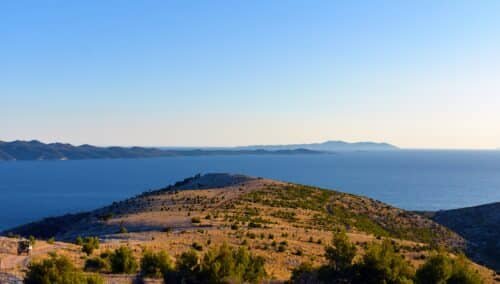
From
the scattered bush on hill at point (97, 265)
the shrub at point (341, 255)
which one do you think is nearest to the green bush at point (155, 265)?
the scattered bush on hill at point (97, 265)

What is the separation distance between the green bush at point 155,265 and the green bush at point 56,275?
3635 mm

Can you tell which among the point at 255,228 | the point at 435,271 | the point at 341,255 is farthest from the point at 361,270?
the point at 255,228

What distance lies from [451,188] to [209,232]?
16105 centimetres

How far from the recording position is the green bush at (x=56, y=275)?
15.9 meters

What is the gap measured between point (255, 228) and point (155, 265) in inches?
723

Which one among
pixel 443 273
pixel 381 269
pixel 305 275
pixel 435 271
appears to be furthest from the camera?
pixel 305 275

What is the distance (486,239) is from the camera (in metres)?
59.9

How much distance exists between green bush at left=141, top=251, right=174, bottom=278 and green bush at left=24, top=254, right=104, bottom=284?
363cm

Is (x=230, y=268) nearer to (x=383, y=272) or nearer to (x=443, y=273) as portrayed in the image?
(x=383, y=272)

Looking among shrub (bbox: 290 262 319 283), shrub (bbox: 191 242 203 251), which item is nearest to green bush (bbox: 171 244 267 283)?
shrub (bbox: 290 262 319 283)

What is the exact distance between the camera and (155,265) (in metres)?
20.8

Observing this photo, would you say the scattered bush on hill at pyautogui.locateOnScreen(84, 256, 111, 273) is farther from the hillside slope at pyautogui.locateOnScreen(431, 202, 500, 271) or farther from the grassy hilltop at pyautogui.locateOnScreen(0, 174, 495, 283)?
the hillside slope at pyautogui.locateOnScreen(431, 202, 500, 271)

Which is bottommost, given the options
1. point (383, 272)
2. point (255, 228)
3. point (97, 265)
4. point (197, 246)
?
point (255, 228)

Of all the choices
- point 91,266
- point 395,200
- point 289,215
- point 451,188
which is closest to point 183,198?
point 289,215
